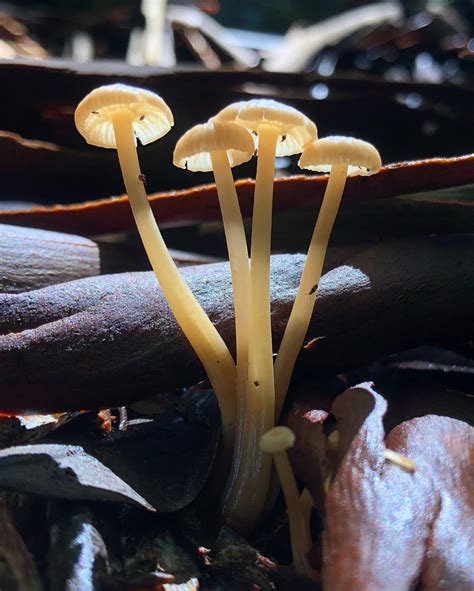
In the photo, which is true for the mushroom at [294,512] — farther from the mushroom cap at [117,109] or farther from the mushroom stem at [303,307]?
the mushroom cap at [117,109]

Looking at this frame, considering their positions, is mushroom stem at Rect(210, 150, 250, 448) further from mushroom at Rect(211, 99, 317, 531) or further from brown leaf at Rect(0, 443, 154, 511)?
brown leaf at Rect(0, 443, 154, 511)

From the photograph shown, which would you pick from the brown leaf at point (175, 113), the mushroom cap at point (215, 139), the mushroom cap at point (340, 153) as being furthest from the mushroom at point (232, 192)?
the brown leaf at point (175, 113)

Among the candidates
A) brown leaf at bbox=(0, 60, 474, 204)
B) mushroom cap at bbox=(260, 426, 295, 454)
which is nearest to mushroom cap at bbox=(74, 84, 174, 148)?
brown leaf at bbox=(0, 60, 474, 204)

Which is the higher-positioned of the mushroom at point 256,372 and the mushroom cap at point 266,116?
the mushroom cap at point 266,116

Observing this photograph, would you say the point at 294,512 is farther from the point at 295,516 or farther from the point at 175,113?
the point at 175,113

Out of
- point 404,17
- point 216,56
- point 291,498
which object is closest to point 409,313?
point 291,498

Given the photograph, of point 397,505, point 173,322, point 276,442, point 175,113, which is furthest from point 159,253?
point 175,113
